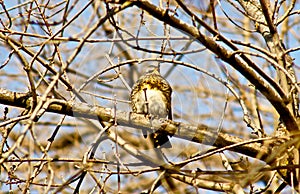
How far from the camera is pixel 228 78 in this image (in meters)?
2.95

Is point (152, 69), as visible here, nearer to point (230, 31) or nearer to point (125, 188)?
point (125, 188)

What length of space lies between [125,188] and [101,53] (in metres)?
2.64

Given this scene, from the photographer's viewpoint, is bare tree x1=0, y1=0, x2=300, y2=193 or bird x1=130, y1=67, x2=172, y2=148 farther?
bird x1=130, y1=67, x2=172, y2=148

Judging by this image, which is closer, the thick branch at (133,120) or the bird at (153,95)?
the thick branch at (133,120)

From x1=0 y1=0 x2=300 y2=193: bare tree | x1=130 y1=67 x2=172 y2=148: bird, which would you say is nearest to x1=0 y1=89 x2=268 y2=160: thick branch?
x1=0 y1=0 x2=300 y2=193: bare tree

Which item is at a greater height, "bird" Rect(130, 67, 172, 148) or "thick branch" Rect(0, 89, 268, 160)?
"bird" Rect(130, 67, 172, 148)

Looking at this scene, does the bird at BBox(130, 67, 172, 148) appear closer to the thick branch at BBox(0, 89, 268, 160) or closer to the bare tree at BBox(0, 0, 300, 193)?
the bare tree at BBox(0, 0, 300, 193)

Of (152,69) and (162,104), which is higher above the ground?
(152,69)

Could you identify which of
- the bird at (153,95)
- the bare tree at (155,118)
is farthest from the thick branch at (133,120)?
the bird at (153,95)

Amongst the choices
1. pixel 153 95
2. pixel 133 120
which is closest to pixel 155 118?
pixel 133 120

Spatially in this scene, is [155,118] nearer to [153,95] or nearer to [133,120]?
[133,120]

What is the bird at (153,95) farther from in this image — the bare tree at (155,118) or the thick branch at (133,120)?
the thick branch at (133,120)

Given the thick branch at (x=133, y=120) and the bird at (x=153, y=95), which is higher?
the bird at (x=153, y=95)

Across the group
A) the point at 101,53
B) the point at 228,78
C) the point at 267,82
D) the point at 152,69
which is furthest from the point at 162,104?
the point at 267,82
